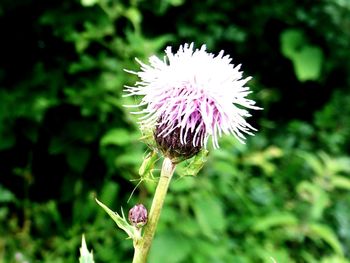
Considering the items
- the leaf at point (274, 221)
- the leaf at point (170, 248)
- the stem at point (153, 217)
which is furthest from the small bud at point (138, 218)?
the leaf at point (274, 221)

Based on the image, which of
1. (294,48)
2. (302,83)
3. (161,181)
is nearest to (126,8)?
(294,48)

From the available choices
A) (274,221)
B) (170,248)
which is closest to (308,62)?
(274,221)

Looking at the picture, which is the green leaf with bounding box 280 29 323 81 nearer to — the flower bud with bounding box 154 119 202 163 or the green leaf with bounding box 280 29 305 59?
the green leaf with bounding box 280 29 305 59

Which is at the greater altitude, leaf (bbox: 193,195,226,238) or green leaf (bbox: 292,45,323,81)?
green leaf (bbox: 292,45,323,81)

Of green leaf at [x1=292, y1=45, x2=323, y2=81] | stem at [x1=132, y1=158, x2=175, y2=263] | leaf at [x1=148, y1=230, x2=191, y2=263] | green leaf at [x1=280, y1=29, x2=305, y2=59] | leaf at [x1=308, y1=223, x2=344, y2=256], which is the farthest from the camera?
green leaf at [x1=280, y1=29, x2=305, y2=59]

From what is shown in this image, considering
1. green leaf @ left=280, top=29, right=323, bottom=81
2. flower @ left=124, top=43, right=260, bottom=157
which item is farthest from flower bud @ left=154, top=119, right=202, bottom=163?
green leaf @ left=280, top=29, right=323, bottom=81

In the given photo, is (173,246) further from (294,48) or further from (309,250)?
(294,48)

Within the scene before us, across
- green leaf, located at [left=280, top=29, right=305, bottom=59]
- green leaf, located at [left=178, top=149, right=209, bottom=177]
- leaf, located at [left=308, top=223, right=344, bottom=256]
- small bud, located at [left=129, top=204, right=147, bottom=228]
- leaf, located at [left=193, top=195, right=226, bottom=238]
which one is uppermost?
green leaf, located at [left=280, top=29, right=305, bottom=59]
